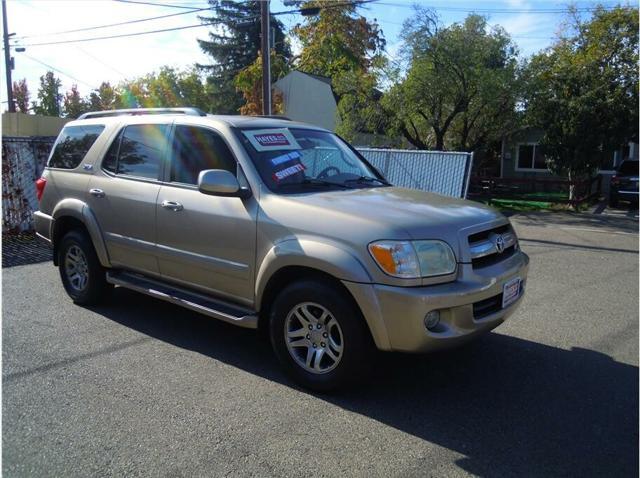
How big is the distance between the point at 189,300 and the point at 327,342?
4.37 ft

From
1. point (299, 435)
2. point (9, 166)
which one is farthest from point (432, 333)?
point (9, 166)

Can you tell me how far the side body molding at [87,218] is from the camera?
511 cm

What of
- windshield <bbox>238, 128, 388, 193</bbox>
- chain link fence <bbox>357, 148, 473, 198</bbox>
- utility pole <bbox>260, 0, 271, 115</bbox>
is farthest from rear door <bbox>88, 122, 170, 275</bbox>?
utility pole <bbox>260, 0, 271, 115</bbox>

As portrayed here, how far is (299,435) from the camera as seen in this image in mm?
3191

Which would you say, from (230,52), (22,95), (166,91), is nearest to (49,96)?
(22,95)

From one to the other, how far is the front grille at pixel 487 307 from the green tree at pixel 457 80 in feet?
47.0

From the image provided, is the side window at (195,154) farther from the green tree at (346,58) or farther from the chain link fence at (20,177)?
the green tree at (346,58)

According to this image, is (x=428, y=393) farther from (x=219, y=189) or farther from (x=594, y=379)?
(x=219, y=189)

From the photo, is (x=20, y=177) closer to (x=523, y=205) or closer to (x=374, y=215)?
(x=374, y=215)

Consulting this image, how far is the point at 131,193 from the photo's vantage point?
4.77 m

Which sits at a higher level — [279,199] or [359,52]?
[359,52]

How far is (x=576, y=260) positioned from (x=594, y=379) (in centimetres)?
496

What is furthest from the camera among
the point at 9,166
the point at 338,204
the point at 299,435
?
the point at 9,166

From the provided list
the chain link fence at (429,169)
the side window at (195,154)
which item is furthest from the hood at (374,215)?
the chain link fence at (429,169)
